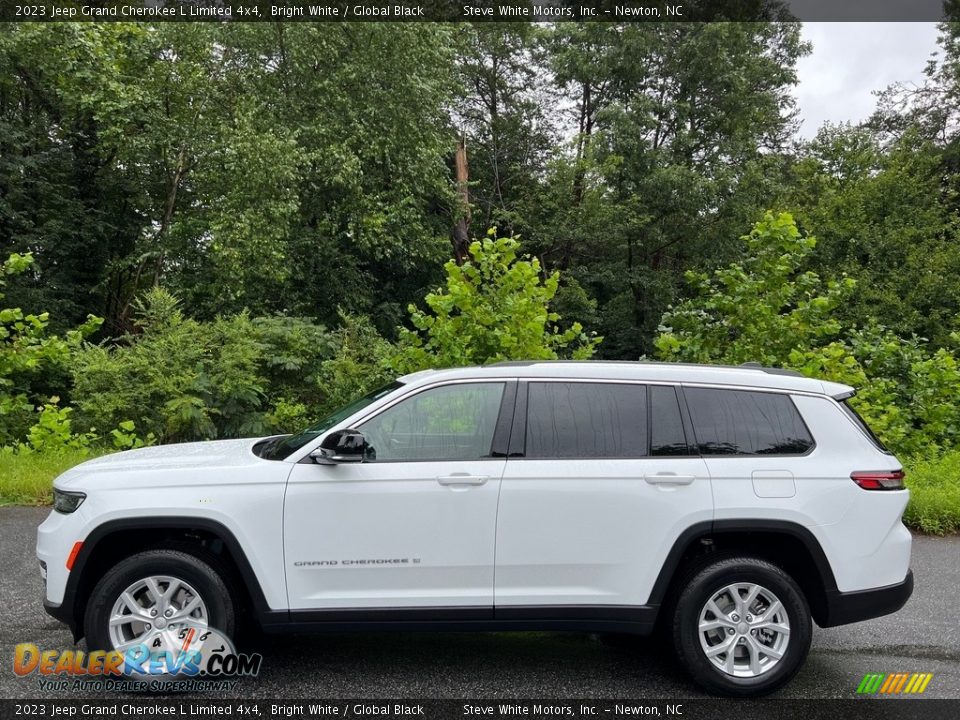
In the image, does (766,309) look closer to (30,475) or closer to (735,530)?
(735,530)

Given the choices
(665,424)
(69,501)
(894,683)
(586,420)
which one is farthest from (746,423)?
(69,501)

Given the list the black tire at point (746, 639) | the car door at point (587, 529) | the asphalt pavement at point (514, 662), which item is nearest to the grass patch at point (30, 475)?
the asphalt pavement at point (514, 662)

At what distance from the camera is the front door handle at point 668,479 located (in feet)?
13.1

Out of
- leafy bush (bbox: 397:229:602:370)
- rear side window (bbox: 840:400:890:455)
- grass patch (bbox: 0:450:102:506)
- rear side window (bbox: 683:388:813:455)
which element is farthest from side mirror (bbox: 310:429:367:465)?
grass patch (bbox: 0:450:102:506)

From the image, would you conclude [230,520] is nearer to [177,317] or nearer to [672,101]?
[177,317]

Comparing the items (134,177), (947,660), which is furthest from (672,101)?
(947,660)

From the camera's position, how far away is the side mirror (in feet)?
12.9

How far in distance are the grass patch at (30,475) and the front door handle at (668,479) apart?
21.8 ft

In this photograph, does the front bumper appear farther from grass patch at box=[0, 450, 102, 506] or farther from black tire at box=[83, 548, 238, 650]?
grass patch at box=[0, 450, 102, 506]

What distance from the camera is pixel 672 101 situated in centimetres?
2289

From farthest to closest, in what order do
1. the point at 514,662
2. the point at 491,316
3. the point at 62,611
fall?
the point at 491,316, the point at 514,662, the point at 62,611

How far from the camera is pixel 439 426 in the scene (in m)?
4.21

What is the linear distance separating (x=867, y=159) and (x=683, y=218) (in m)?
8.03

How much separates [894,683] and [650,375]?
2167 millimetres
